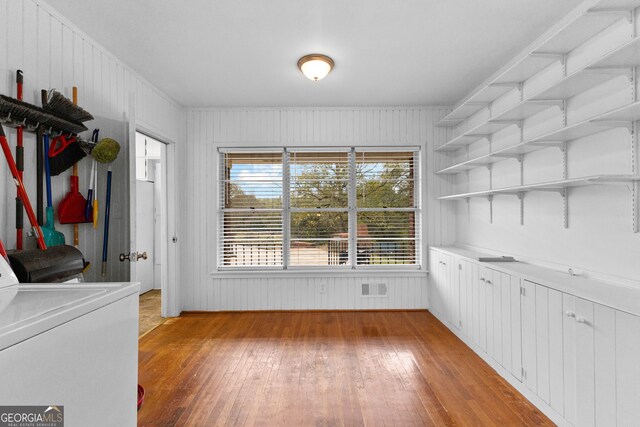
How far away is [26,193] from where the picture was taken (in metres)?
1.85

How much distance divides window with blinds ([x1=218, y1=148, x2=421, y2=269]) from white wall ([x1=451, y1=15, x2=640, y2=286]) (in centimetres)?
126

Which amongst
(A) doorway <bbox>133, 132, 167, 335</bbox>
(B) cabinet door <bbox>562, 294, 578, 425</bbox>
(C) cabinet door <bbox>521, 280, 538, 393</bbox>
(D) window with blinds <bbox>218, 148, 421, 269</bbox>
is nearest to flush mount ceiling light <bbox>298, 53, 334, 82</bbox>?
(D) window with blinds <bbox>218, 148, 421, 269</bbox>

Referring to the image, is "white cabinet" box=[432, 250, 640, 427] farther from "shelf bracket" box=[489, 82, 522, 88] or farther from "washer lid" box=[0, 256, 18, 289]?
"washer lid" box=[0, 256, 18, 289]

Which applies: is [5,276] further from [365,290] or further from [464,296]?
[365,290]

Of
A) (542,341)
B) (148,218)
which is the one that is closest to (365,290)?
(542,341)

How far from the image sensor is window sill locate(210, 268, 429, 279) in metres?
3.98

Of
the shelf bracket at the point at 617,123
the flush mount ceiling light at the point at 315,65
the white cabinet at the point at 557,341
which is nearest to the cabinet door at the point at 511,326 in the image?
the white cabinet at the point at 557,341

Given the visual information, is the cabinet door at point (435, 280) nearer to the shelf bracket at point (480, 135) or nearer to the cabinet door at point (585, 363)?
the shelf bracket at point (480, 135)

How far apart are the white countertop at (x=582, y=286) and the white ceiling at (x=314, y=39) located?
6.16ft

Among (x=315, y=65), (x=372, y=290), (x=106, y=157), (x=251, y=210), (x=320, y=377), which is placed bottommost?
(x=320, y=377)

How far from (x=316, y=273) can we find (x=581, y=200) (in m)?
2.81

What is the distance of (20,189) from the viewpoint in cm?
174

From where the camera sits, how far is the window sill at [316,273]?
13.1ft

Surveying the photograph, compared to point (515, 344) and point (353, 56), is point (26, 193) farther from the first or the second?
point (515, 344)
